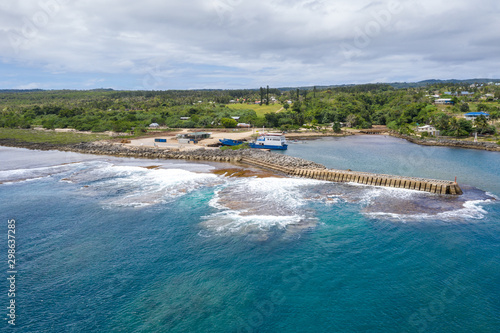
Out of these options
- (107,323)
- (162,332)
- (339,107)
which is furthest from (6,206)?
(339,107)

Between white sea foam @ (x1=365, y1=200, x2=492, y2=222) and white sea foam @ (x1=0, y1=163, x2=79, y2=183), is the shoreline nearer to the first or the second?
white sea foam @ (x1=365, y1=200, x2=492, y2=222)

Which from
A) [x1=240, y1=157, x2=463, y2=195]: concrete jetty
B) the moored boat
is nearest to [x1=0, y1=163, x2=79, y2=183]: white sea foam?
[x1=240, y1=157, x2=463, y2=195]: concrete jetty

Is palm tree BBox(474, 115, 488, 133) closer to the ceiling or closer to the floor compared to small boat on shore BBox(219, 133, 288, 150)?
closer to the ceiling

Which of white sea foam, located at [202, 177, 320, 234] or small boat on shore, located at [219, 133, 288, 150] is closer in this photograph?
white sea foam, located at [202, 177, 320, 234]

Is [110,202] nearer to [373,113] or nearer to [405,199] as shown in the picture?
[405,199]

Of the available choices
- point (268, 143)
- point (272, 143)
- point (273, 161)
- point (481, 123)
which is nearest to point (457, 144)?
point (481, 123)
